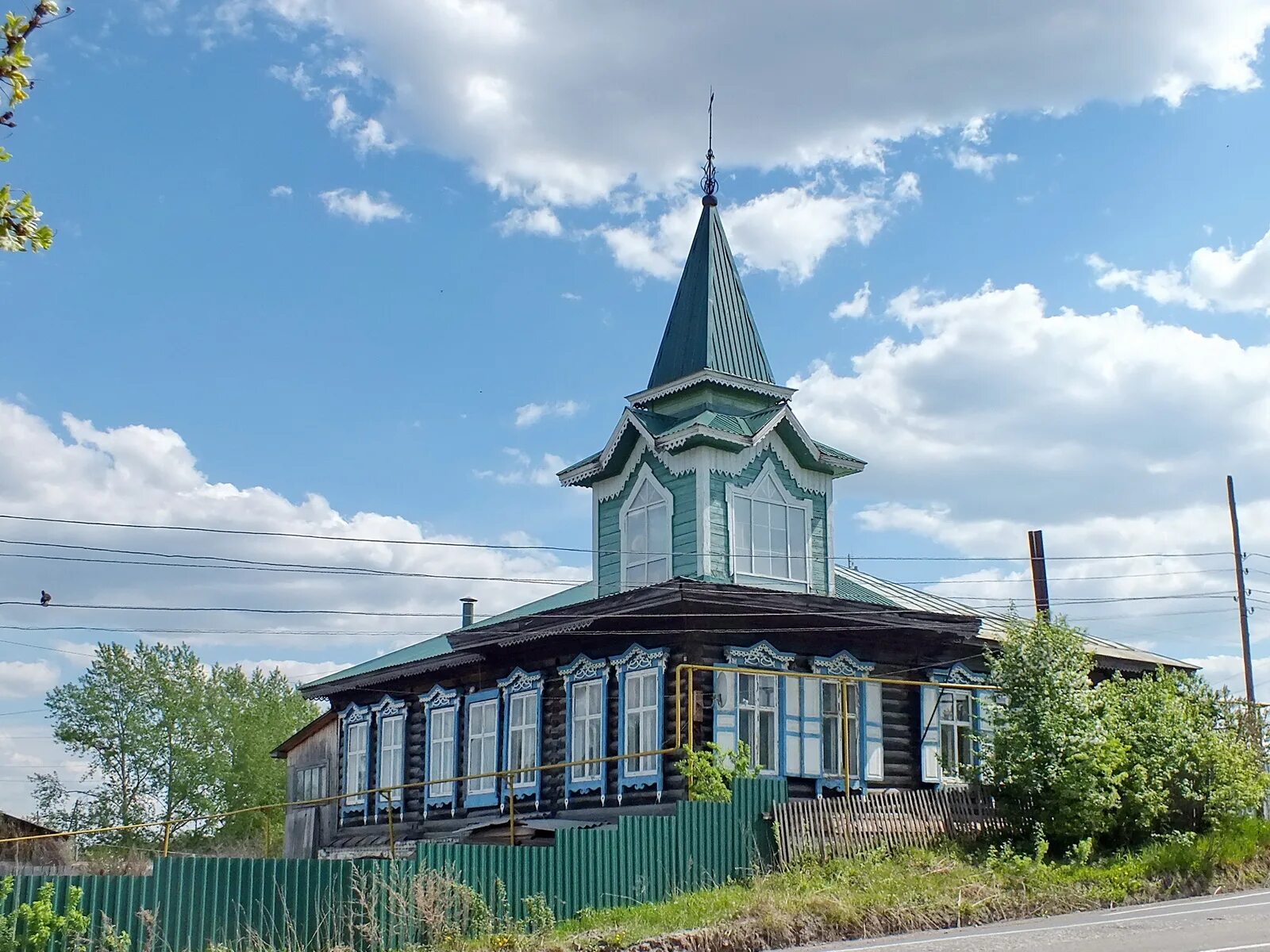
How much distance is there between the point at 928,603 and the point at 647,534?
245 inches

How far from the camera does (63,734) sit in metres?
62.2

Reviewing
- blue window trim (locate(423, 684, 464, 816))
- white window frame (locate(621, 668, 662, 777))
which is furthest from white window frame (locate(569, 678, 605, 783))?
blue window trim (locate(423, 684, 464, 816))

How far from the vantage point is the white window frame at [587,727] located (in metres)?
25.6

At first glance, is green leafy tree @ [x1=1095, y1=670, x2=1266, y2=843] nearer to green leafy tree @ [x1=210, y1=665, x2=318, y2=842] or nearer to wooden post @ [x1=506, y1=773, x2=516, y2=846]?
wooden post @ [x1=506, y1=773, x2=516, y2=846]

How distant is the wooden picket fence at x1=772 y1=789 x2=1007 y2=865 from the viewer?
745 inches

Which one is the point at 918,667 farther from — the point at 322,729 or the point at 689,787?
the point at 322,729

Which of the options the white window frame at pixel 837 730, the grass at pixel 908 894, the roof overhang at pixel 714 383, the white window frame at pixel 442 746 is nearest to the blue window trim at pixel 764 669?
the white window frame at pixel 837 730

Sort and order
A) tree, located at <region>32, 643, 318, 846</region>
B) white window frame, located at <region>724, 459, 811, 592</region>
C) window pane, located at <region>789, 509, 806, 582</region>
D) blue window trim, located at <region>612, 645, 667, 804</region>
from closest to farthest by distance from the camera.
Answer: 1. blue window trim, located at <region>612, 645, 667, 804</region>
2. white window frame, located at <region>724, 459, 811, 592</region>
3. window pane, located at <region>789, 509, 806, 582</region>
4. tree, located at <region>32, 643, 318, 846</region>

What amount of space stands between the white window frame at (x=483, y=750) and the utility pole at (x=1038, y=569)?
17861 mm

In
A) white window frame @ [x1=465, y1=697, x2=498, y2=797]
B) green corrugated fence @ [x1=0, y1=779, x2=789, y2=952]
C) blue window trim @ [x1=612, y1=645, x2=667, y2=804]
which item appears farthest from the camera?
white window frame @ [x1=465, y1=697, x2=498, y2=797]

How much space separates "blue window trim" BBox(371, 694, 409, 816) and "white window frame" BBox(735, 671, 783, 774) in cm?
1099

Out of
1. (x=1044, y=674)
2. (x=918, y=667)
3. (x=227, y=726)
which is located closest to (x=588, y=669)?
(x=918, y=667)

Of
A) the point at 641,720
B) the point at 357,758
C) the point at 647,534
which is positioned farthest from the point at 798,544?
the point at 357,758

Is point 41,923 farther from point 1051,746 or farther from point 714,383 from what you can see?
point 714,383
